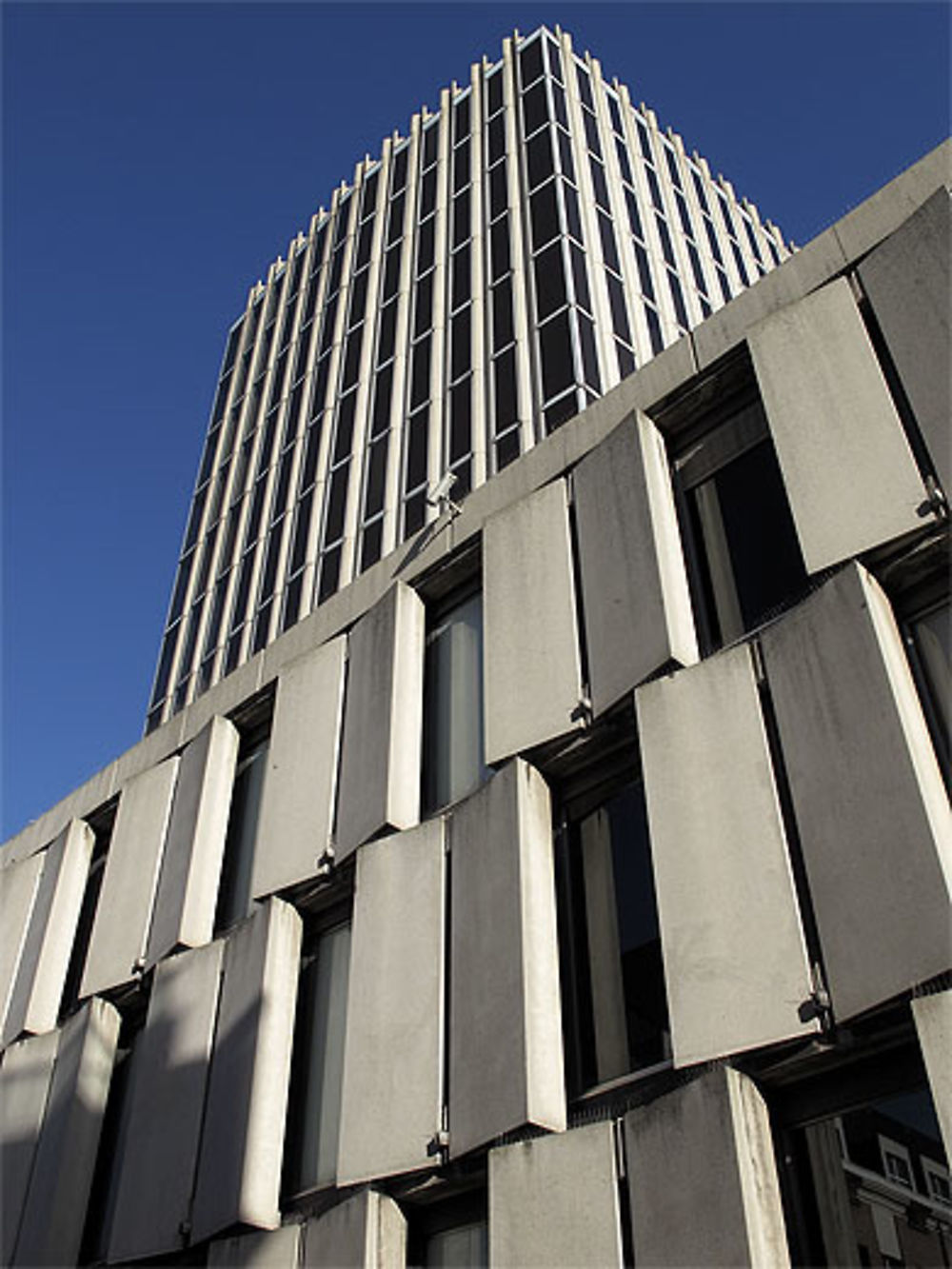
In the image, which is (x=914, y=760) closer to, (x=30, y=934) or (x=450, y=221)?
(x=30, y=934)

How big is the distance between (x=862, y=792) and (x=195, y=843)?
28.9 ft

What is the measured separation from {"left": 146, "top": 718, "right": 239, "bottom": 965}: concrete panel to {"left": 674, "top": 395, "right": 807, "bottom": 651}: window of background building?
6.95m

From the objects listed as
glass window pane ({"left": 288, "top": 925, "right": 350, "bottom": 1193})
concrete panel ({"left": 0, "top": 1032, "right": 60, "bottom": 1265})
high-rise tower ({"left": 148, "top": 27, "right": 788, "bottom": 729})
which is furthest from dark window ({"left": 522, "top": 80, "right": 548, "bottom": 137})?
glass window pane ({"left": 288, "top": 925, "right": 350, "bottom": 1193})

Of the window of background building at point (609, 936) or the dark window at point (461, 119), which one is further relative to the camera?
the dark window at point (461, 119)

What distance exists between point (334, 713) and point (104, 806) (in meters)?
5.50

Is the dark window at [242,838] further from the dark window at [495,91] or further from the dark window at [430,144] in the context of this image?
the dark window at [430,144]

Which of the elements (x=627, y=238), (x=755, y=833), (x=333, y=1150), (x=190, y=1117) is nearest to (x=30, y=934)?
(x=190, y=1117)

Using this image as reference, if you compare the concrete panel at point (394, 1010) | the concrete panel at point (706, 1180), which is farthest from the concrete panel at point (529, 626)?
the concrete panel at point (706, 1180)

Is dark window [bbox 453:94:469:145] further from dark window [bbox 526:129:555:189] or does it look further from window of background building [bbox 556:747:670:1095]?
window of background building [bbox 556:747:670:1095]

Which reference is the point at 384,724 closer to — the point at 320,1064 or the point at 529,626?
the point at 529,626

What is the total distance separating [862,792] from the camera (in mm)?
8094

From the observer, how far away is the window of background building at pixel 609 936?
9.22 meters

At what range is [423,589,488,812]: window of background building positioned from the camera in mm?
12148

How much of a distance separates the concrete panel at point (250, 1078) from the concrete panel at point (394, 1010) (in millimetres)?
1105
